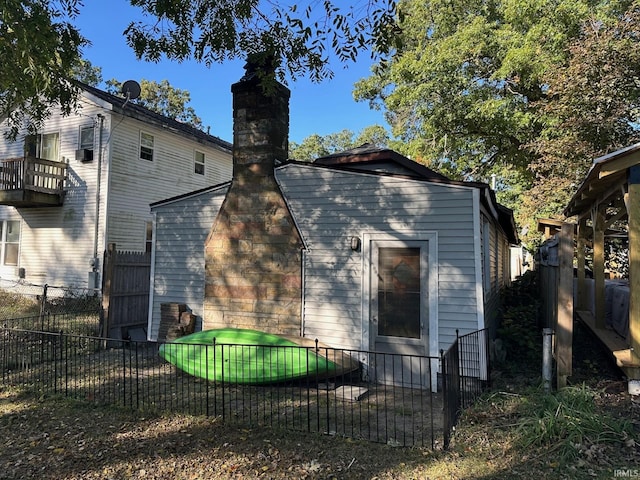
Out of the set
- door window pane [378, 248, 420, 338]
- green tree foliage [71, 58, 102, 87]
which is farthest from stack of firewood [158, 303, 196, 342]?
green tree foliage [71, 58, 102, 87]

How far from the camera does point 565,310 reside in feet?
19.1

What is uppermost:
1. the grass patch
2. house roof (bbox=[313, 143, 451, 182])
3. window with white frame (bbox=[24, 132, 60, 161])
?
window with white frame (bbox=[24, 132, 60, 161])

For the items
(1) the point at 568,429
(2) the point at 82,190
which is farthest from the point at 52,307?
(1) the point at 568,429

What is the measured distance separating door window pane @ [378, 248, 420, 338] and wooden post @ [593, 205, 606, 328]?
11.6 ft

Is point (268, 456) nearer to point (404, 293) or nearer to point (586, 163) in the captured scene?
point (404, 293)

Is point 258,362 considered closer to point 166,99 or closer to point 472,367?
point 472,367

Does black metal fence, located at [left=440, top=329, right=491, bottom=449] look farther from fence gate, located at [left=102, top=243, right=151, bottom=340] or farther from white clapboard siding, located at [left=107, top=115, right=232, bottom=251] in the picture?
white clapboard siding, located at [left=107, top=115, right=232, bottom=251]

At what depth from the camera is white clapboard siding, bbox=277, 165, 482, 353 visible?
6.52 meters

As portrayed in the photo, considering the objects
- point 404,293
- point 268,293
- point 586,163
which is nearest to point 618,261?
point 586,163

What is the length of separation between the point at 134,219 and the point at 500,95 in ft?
52.3

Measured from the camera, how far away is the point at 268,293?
7.70 meters

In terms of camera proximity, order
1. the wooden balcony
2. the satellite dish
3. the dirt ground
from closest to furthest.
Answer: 1. the dirt ground
2. the wooden balcony
3. the satellite dish

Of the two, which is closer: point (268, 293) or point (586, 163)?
point (268, 293)

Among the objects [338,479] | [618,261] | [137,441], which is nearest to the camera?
[338,479]
